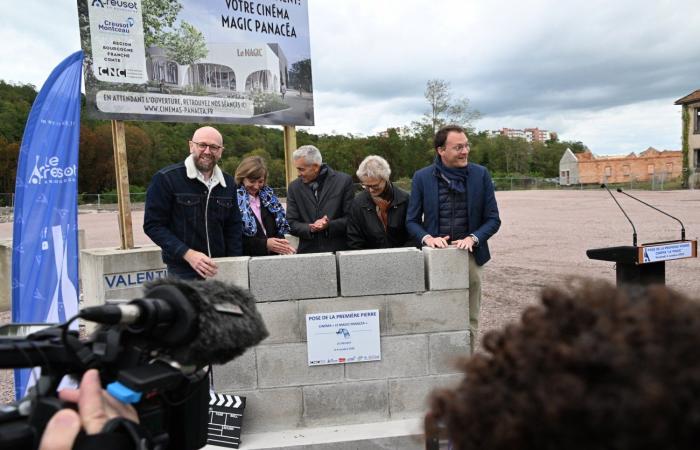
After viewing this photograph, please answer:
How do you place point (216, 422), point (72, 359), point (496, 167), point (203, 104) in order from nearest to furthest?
point (72, 359) → point (216, 422) → point (203, 104) → point (496, 167)

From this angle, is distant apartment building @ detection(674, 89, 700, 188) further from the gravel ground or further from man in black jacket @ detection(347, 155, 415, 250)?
man in black jacket @ detection(347, 155, 415, 250)

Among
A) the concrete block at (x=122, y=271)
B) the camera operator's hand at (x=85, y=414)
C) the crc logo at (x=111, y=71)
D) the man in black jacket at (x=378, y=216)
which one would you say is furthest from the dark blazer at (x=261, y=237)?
the camera operator's hand at (x=85, y=414)

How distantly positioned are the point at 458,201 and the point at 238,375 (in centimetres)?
208

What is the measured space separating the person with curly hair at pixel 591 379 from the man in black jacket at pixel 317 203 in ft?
12.5

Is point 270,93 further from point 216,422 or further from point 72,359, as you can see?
point 72,359

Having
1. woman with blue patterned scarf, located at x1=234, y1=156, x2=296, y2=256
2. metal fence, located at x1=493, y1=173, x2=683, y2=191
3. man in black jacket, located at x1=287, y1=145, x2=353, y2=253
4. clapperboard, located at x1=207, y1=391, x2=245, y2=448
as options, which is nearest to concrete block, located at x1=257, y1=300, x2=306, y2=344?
clapperboard, located at x1=207, y1=391, x2=245, y2=448

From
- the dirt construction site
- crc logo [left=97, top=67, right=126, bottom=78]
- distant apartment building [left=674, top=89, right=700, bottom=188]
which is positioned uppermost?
distant apartment building [left=674, top=89, right=700, bottom=188]

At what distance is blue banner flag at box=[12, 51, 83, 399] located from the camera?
4441mm

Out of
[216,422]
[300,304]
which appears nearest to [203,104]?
[300,304]

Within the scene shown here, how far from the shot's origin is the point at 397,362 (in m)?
3.94

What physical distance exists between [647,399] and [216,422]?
3.46 metres

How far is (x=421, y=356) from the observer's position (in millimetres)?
3953

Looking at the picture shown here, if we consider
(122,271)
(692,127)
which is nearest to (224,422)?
(122,271)

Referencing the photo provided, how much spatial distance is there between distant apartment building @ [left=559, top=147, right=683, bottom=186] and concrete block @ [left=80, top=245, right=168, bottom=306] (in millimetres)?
62875
